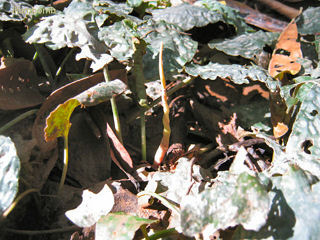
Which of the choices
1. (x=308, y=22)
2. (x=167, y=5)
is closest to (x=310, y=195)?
(x=308, y=22)

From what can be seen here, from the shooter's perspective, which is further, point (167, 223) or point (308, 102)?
point (308, 102)

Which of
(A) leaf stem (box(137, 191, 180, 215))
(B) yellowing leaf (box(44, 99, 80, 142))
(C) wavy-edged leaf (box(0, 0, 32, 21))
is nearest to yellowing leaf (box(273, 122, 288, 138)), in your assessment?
(A) leaf stem (box(137, 191, 180, 215))

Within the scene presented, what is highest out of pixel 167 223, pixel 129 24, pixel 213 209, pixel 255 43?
pixel 129 24

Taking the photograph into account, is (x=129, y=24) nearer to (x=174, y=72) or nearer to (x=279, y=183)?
(x=174, y=72)

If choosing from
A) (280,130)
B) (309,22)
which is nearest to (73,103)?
(280,130)

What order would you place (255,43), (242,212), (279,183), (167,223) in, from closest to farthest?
(242,212)
(279,183)
(167,223)
(255,43)

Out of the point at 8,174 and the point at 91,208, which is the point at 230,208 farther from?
the point at 8,174

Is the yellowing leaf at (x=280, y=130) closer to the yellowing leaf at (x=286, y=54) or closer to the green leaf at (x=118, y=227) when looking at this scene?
the yellowing leaf at (x=286, y=54)
